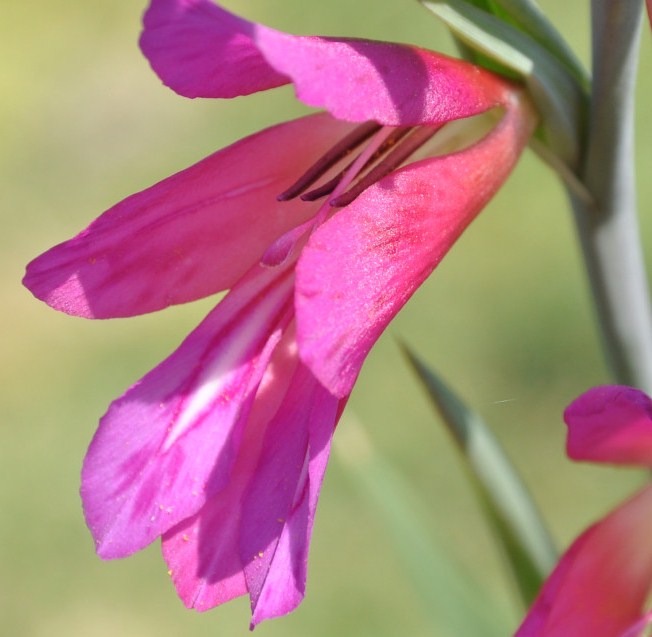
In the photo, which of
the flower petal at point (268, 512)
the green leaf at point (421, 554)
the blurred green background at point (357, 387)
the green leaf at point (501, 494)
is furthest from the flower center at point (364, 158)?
the blurred green background at point (357, 387)

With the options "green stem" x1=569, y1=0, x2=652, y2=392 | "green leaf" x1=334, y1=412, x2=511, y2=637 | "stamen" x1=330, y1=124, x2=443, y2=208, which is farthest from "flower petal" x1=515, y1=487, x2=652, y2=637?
"green leaf" x1=334, y1=412, x2=511, y2=637

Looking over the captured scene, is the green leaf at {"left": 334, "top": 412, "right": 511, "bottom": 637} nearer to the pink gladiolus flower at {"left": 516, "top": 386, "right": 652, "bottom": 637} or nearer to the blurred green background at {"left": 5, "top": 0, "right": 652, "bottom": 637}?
the pink gladiolus flower at {"left": 516, "top": 386, "right": 652, "bottom": 637}

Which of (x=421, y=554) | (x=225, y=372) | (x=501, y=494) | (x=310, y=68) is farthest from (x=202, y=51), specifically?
(x=421, y=554)

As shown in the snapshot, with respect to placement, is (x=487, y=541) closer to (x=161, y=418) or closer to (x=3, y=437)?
(x=3, y=437)

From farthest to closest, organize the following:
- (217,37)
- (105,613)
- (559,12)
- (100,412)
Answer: (559,12) → (100,412) → (105,613) → (217,37)

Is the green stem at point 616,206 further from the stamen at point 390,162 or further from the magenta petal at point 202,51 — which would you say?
the magenta petal at point 202,51

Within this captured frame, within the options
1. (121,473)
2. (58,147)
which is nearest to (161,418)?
(121,473)

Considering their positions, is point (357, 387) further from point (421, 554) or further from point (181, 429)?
point (181, 429)
